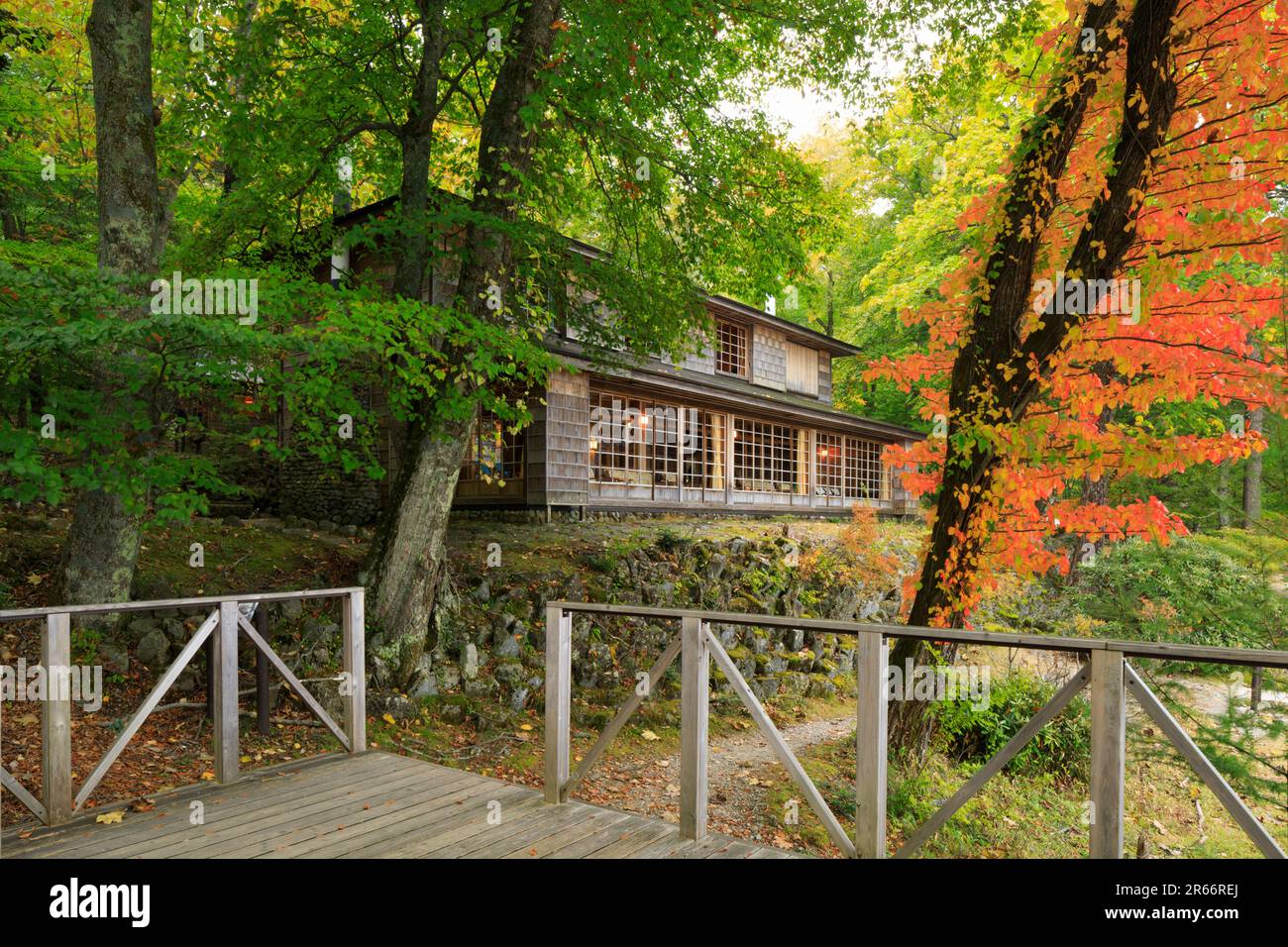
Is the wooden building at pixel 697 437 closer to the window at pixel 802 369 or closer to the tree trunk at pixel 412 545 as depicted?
the window at pixel 802 369

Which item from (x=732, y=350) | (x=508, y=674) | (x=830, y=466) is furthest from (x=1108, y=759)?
(x=830, y=466)

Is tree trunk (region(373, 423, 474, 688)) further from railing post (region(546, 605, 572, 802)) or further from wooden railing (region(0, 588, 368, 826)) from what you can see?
railing post (region(546, 605, 572, 802))

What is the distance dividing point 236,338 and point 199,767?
3908mm

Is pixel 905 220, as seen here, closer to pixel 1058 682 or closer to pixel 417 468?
pixel 1058 682

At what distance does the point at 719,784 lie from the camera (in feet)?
27.7

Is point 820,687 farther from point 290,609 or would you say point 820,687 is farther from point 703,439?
point 703,439

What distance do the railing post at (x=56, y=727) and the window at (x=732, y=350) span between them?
2008cm

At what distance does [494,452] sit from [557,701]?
1270 centimetres

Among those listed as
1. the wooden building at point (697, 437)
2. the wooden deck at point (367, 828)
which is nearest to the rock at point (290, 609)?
the wooden deck at point (367, 828)

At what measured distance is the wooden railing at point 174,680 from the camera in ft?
14.5

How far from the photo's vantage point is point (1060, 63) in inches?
288

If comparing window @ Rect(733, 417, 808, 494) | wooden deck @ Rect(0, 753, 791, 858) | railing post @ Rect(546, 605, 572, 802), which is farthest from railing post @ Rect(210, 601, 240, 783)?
window @ Rect(733, 417, 808, 494)

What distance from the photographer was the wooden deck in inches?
166

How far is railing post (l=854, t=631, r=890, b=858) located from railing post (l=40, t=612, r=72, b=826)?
4.30 m
